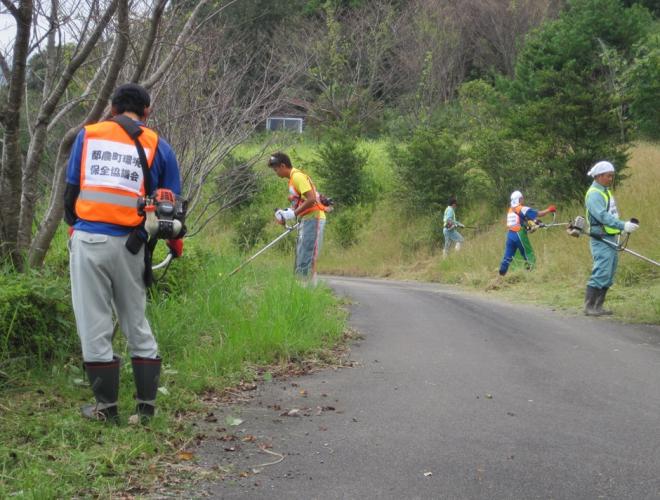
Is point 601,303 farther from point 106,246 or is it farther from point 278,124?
point 106,246

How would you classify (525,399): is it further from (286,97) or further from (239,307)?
(286,97)

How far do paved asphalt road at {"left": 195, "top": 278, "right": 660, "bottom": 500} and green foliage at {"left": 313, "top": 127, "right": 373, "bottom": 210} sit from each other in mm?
26395

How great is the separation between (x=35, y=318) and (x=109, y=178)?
55.9 inches

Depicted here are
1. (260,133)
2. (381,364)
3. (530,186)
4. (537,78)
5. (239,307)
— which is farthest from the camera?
(530,186)

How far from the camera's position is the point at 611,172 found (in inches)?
426

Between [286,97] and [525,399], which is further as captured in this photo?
[286,97]

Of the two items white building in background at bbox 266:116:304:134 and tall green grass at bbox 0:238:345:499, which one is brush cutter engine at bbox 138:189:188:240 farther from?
white building in background at bbox 266:116:304:134

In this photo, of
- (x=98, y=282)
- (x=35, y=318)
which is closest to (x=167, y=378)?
(x=35, y=318)

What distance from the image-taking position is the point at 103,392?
15.7ft

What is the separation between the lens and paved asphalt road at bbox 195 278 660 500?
163 inches

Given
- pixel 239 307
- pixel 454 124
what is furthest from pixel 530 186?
pixel 239 307

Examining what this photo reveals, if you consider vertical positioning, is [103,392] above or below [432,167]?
below

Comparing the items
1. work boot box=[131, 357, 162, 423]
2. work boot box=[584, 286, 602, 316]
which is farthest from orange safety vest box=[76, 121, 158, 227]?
work boot box=[584, 286, 602, 316]

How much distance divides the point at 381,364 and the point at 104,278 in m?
2.88
